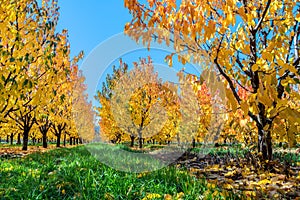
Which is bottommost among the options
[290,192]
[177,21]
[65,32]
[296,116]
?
Result: [290,192]

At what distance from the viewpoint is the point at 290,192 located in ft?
9.83

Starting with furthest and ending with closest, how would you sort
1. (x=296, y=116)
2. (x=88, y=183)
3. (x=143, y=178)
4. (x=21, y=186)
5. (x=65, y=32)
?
(x=65, y=32), (x=143, y=178), (x=21, y=186), (x=88, y=183), (x=296, y=116)

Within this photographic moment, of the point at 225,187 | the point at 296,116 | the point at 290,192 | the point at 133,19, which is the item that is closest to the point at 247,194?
the point at 225,187

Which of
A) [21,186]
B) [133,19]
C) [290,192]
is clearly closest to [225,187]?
[290,192]

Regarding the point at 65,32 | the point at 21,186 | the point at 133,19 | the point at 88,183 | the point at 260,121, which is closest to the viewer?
the point at 133,19

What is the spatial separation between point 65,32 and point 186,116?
29.9 ft

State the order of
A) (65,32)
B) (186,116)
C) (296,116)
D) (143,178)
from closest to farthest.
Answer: (296,116), (143,178), (65,32), (186,116)

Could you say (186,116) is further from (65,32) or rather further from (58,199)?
(58,199)

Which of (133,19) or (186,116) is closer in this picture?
(133,19)

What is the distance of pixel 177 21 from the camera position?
8.86 ft

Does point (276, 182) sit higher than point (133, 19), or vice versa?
point (133, 19)

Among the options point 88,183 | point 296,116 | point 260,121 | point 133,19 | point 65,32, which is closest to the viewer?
point 296,116

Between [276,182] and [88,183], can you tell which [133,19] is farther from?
[276,182]

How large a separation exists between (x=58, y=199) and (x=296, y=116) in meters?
2.40
